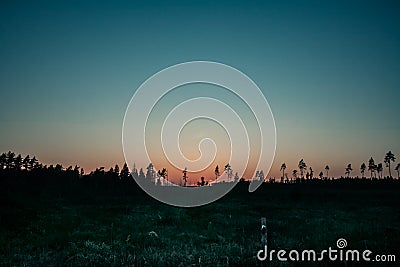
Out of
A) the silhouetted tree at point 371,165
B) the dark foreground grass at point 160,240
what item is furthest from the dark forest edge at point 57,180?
the silhouetted tree at point 371,165

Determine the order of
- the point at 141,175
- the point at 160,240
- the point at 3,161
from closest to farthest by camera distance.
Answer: the point at 160,240
the point at 3,161
the point at 141,175

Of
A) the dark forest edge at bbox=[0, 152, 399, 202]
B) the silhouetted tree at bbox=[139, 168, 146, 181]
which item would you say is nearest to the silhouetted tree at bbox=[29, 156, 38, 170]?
the dark forest edge at bbox=[0, 152, 399, 202]

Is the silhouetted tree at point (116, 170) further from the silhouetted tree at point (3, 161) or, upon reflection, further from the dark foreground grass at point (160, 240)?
the dark foreground grass at point (160, 240)

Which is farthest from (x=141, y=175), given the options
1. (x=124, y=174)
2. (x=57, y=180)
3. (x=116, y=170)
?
(x=57, y=180)

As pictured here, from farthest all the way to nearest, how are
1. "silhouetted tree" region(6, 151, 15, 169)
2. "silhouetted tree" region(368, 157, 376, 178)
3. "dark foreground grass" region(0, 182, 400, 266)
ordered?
"silhouetted tree" region(368, 157, 376, 178) < "silhouetted tree" region(6, 151, 15, 169) < "dark foreground grass" region(0, 182, 400, 266)

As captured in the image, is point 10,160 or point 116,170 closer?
point 10,160

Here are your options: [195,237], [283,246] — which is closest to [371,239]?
[283,246]

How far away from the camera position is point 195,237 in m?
21.0

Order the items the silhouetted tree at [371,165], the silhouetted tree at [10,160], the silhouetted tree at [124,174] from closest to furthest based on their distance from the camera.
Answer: the silhouetted tree at [10,160] < the silhouetted tree at [124,174] < the silhouetted tree at [371,165]

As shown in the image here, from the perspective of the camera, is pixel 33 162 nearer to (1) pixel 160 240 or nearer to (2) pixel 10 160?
(2) pixel 10 160

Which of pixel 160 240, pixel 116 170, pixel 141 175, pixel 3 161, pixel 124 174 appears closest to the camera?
pixel 160 240

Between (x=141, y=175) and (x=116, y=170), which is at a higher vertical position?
(x=141, y=175)

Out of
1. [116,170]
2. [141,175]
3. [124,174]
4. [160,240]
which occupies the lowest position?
[160,240]

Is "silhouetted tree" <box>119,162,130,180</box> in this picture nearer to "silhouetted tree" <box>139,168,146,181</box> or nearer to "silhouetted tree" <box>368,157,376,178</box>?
"silhouetted tree" <box>139,168,146,181</box>
